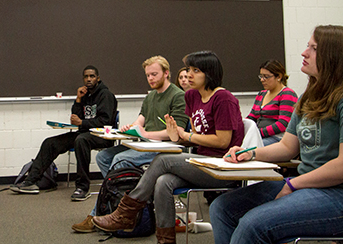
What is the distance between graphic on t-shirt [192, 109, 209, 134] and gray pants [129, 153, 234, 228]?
26 centimetres

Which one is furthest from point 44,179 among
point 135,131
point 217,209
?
point 217,209

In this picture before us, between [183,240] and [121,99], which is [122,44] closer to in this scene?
[121,99]

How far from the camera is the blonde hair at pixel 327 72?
4.08 ft

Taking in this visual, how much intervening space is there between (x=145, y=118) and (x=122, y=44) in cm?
164

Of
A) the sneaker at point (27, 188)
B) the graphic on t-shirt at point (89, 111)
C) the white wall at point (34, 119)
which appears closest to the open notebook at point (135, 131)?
the graphic on t-shirt at point (89, 111)

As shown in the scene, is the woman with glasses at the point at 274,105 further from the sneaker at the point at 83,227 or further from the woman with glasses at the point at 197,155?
the sneaker at the point at 83,227

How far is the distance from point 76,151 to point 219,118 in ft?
7.01

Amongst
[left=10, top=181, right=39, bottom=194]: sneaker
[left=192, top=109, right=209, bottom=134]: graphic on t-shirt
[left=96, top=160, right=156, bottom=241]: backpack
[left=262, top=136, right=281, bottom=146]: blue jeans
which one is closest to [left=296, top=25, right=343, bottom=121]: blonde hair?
[left=192, top=109, right=209, bottom=134]: graphic on t-shirt

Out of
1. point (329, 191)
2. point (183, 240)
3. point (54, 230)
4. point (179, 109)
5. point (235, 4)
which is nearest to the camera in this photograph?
point (329, 191)

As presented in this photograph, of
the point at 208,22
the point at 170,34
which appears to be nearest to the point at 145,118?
the point at 170,34

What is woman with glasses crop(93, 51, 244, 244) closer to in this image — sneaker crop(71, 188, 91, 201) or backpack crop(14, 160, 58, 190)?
sneaker crop(71, 188, 91, 201)

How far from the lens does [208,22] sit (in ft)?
14.8

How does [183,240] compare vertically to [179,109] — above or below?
below

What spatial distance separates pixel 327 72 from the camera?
1271 millimetres
